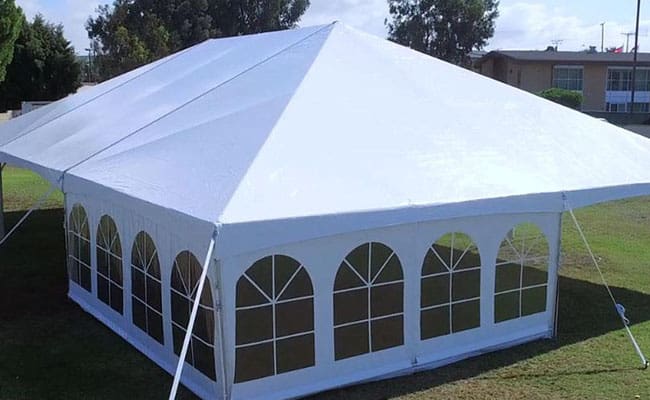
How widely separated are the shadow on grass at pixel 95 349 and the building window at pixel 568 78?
1519 inches

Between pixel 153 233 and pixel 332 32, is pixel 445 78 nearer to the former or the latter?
pixel 332 32

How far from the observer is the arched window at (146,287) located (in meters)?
5.94

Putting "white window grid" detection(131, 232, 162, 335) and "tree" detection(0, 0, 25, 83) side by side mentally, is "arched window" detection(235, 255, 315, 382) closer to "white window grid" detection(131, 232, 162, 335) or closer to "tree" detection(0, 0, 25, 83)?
"white window grid" detection(131, 232, 162, 335)

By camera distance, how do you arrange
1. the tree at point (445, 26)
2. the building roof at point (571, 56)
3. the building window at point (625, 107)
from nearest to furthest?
the building roof at point (571, 56), the building window at point (625, 107), the tree at point (445, 26)

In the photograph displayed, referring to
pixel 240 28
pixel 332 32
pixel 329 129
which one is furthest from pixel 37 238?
pixel 240 28

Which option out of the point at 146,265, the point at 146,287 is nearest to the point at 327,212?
the point at 146,265

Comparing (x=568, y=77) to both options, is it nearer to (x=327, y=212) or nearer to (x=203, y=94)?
(x=203, y=94)

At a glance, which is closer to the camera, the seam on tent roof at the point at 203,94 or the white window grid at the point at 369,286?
the white window grid at the point at 369,286

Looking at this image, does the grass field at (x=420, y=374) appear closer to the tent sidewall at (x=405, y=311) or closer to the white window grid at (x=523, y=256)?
the tent sidewall at (x=405, y=311)

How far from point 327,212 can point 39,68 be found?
3129cm

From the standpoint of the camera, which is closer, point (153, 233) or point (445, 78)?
point (153, 233)

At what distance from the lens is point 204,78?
8.33 metres

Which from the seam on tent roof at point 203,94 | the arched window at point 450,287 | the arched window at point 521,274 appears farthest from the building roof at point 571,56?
the arched window at point 450,287

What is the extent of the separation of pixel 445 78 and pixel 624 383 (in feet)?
12.4
